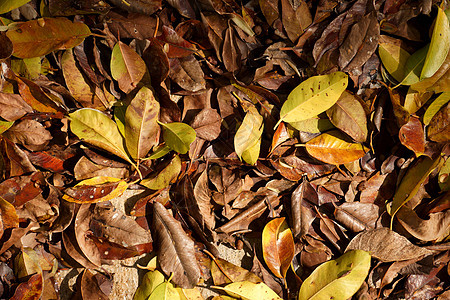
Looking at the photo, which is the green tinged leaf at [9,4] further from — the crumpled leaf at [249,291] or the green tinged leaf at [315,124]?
the crumpled leaf at [249,291]

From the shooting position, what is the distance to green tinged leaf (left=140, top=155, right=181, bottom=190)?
2.71 ft

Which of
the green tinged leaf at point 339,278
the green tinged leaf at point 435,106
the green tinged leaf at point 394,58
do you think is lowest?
the green tinged leaf at point 339,278

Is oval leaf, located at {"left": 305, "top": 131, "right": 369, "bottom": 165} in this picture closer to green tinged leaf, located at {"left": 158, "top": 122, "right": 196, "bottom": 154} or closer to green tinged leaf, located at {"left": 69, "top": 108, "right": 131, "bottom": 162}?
green tinged leaf, located at {"left": 158, "top": 122, "right": 196, "bottom": 154}

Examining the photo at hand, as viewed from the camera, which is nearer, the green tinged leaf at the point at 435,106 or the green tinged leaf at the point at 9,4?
the green tinged leaf at the point at 9,4

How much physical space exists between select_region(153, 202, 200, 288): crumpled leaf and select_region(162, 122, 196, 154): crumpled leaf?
15cm

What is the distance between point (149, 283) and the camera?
83cm

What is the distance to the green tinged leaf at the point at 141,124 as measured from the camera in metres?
0.79

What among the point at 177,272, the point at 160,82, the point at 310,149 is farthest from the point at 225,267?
the point at 160,82

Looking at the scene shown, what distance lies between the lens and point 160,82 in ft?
2.69

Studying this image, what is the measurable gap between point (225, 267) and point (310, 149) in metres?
0.35

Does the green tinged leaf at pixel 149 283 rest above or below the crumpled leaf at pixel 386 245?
below

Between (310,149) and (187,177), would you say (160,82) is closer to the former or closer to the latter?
(187,177)

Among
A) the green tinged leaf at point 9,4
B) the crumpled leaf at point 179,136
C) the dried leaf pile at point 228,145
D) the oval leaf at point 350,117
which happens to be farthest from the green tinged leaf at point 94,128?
the oval leaf at point 350,117

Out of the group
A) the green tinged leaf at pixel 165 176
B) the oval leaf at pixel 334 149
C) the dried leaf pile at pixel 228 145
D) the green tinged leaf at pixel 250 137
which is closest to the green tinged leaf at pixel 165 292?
the dried leaf pile at pixel 228 145
